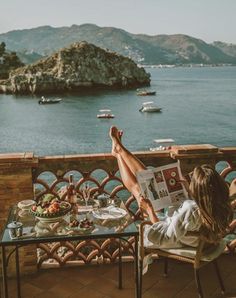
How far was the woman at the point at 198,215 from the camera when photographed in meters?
3.01

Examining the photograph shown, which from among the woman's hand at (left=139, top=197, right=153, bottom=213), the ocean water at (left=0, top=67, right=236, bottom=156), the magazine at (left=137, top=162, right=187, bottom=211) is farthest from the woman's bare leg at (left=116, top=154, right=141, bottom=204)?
the ocean water at (left=0, top=67, right=236, bottom=156)

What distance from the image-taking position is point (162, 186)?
4.00 metres

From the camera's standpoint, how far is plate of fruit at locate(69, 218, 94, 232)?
349cm

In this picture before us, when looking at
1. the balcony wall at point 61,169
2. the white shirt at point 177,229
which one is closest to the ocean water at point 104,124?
the balcony wall at point 61,169

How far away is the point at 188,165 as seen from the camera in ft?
15.7

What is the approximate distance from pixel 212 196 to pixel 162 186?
3.39 feet

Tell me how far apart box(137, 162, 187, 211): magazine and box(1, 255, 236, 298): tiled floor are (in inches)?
34.4

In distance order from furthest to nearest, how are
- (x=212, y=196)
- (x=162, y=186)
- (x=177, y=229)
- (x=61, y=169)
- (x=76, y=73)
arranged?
(x=76, y=73) < (x=61, y=169) < (x=162, y=186) < (x=177, y=229) < (x=212, y=196)

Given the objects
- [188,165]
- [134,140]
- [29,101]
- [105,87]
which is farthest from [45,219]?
[105,87]

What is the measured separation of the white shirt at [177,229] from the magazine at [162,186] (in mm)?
413

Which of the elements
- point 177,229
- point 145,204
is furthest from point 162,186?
point 177,229

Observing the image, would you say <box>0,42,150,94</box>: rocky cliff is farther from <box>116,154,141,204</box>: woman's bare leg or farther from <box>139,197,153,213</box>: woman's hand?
<box>139,197,153,213</box>: woman's hand

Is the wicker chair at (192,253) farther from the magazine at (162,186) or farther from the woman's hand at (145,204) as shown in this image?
the magazine at (162,186)

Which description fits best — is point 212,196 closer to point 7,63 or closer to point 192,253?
point 192,253
